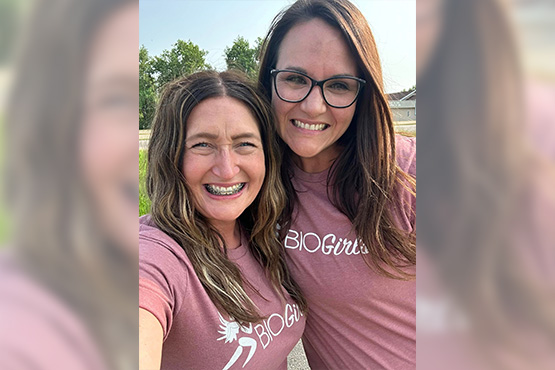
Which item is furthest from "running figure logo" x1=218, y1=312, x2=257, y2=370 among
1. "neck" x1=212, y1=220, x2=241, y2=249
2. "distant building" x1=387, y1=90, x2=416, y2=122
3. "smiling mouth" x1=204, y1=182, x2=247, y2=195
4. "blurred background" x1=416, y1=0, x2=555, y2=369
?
"blurred background" x1=416, y1=0, x2=555, y2=369

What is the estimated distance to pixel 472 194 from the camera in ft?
1.21

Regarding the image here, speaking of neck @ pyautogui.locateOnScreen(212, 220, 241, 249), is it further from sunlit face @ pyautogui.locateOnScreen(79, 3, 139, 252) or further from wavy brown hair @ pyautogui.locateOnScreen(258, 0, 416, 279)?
sunlit face @ pyautogui.locateOnScreen(79, 3, 139, 252)

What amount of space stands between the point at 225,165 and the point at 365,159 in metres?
0.60

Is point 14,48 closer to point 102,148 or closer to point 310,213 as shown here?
point 102,148

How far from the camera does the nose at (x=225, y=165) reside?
5.57ft

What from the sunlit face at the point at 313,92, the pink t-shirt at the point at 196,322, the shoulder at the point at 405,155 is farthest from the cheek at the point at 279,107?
the pink t-shirt at the point at 196,322

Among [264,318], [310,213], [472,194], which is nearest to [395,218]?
[310,213]

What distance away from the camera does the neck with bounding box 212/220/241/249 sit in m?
1.82

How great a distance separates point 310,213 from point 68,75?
62.5 inches

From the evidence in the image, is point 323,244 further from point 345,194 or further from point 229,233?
point 229,233

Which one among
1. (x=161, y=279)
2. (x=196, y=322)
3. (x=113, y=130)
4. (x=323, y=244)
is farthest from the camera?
(x=323, y=244)

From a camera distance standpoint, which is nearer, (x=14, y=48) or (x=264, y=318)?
(x=14, y=48)

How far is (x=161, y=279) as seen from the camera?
140 centimetres

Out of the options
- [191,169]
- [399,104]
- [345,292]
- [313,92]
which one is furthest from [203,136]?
[399,104]
